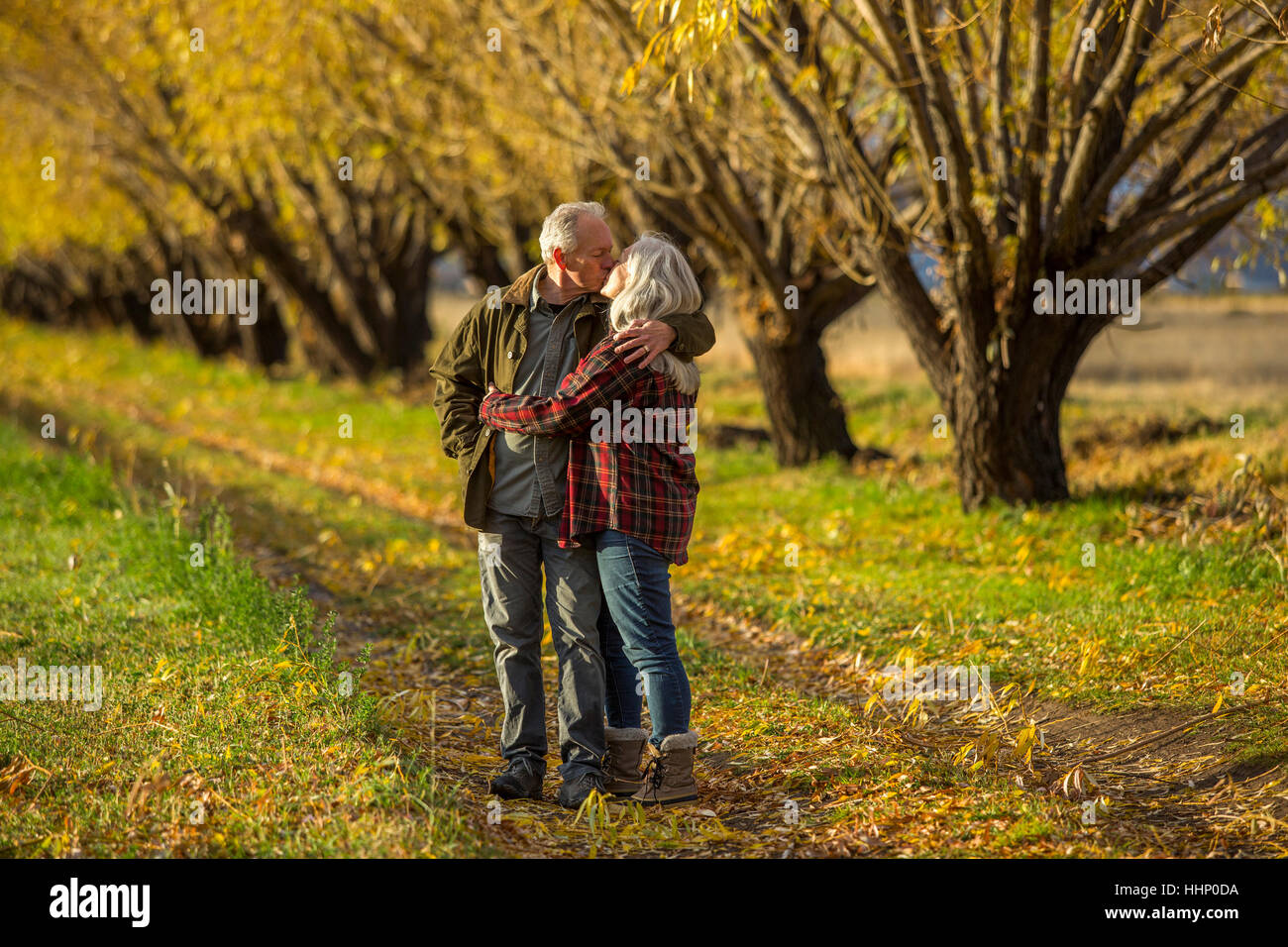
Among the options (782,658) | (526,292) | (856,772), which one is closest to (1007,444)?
(782,658)

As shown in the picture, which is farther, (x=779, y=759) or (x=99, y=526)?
(x=99, y=526)

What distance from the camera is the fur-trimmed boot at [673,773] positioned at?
4.55 m

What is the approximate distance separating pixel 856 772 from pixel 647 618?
1.13m

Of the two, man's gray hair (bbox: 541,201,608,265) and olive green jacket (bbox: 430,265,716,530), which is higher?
man's gray hair (bbox: 541,201,608,265)

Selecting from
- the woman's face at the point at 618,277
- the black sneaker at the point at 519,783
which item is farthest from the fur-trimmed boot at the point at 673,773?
the woman's face at the point at 618,277

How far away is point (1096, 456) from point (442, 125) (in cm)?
781

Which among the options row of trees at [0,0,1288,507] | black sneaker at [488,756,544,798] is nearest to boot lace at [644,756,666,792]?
black sneaker at [488,756,544,798]

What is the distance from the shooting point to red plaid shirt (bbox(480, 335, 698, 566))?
439 cm

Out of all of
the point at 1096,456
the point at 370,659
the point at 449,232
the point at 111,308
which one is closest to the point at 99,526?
the point at 370,659

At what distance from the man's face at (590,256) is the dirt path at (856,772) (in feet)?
6.34

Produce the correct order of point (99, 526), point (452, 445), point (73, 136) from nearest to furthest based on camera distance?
point (452, 445) → point (99, 526) → point (73, 136)

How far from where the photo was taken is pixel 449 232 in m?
18.4

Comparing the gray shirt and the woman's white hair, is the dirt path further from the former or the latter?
the woman's white hair
